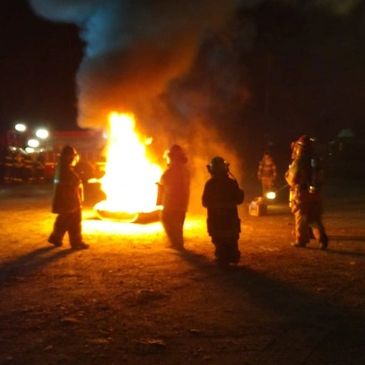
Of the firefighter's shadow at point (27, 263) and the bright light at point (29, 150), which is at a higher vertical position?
the bright light at point (29, 150)

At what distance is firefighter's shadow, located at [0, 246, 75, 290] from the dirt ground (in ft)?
0.05

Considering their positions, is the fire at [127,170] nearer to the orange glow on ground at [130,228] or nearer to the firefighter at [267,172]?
the orange glow on ground at [130,228]

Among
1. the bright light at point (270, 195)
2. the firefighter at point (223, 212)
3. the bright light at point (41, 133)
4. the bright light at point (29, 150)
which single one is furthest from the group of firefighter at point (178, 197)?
the bright light at point (41, 133)

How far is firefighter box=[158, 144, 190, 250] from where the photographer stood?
29.6 feet

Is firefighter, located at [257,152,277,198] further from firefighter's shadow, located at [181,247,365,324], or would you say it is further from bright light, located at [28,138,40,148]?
bright light, located at [28,138,40,148]

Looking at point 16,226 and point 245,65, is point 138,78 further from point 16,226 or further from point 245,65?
point 245,65

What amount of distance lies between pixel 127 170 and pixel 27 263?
15.7 feet

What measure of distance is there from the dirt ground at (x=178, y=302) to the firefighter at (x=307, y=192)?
334 mm

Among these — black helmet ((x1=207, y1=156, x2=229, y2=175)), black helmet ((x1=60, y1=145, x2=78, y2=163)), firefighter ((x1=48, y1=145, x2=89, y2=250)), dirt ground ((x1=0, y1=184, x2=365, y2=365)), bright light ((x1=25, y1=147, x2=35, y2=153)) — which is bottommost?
dirt ground ((x1=0, y1=184, x2=365, y2=365))

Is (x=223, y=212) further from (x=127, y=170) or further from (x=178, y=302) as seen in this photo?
(x=127, y=170)

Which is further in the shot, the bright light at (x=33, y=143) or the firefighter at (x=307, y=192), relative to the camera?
the bright light at (x=33, y=143)

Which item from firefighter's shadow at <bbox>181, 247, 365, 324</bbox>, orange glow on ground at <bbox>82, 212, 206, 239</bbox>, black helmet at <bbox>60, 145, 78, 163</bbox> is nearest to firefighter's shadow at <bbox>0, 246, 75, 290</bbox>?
black helmet at <bbox>60, 145, 78, 163</bbox>

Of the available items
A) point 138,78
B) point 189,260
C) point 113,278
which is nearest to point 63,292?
point 113,278

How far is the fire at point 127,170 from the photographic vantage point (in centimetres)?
1234
